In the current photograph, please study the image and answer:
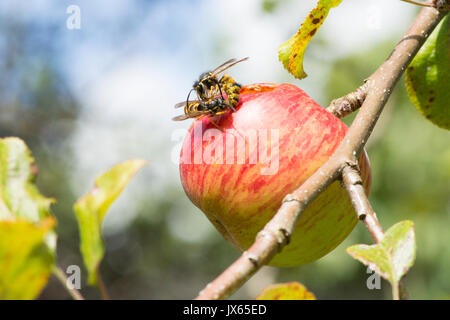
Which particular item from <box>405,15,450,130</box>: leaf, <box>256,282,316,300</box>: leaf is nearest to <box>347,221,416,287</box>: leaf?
<box>256,282,316,300</box>: leaf

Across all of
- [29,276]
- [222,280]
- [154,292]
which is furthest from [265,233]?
[154,292]

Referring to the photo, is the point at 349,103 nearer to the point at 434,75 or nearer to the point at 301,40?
the point at 301,40

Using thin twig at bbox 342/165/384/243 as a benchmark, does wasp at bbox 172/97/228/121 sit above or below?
above

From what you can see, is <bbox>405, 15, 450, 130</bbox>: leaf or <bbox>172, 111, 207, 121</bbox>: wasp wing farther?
<bbox>405, 15, 450, 130</bbox>: leaf

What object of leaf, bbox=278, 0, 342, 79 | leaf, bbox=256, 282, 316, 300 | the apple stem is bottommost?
leaf, bbox=256, 282, 316, 300

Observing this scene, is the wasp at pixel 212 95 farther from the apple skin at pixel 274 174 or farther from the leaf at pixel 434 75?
the leaf at pixel 434 75

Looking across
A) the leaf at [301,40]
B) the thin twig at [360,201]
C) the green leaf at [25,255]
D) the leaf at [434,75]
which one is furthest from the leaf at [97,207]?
the leaf at [434,75]

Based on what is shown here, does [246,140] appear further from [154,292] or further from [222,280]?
[154,292]

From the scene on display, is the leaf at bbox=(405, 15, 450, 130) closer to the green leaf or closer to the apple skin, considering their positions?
the apple skin
